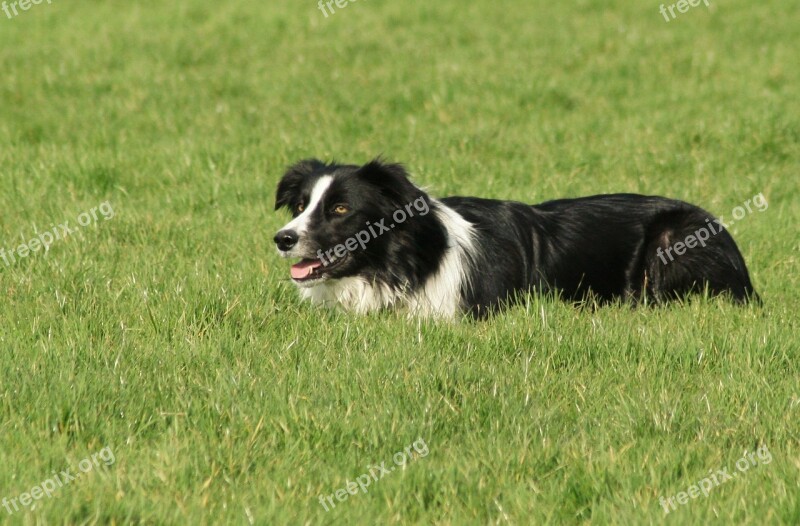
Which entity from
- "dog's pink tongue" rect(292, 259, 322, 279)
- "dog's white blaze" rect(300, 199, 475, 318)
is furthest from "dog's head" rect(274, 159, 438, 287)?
"dog's white blaze" rect(300, 199, 475, 318)

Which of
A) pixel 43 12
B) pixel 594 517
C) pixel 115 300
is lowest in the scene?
pixel 594 517

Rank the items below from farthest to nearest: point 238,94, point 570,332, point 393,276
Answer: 1. point 238,94
2. point 393,276
3. point 570,332

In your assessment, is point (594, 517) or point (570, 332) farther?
point (570, 332)

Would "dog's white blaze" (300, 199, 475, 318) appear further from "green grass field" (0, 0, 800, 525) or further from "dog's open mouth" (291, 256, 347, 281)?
"green grass field" (0, 0, 800, 525)

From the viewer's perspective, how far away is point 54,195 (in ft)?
27.6

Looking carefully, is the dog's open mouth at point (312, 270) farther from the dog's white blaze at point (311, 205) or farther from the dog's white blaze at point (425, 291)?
the dog's white blaze at point (311, 205)

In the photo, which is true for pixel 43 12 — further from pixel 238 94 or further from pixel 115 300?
pixel 115 300

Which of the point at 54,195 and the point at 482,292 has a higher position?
the point at 54,195

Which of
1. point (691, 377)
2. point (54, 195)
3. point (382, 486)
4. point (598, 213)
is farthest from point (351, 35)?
point (382, 486)

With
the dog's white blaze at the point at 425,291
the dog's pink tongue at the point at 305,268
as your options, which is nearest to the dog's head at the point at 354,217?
the dog's pink tongue at the point at 305,268

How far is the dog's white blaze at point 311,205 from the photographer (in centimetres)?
570

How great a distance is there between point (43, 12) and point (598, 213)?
10641mm

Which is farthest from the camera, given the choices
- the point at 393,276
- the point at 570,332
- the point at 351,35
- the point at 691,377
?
the point at 351,35

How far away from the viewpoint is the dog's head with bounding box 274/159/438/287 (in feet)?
19.0
